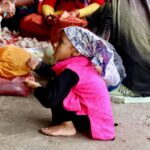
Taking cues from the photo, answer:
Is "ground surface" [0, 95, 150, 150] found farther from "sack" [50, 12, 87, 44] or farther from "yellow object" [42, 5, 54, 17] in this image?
"yellow object" [42, 5, 54, 17]

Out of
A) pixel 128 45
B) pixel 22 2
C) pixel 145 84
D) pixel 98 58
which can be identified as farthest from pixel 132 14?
pixel 22 2

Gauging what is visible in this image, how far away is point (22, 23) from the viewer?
5.85 metres

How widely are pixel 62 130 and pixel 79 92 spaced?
304mm

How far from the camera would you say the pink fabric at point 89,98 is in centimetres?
328

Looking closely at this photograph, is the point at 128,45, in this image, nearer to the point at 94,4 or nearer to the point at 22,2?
the point at 94,4

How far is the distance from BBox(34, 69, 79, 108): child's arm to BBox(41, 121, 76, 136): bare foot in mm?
225

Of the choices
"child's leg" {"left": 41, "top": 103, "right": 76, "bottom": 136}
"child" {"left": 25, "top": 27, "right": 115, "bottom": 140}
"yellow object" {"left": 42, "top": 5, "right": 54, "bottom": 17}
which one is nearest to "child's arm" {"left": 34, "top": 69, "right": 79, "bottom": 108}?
"child" {"left": 25, "top": 27, "right": 115, "bottom": 140}

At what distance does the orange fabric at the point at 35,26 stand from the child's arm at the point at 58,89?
98.9 inches

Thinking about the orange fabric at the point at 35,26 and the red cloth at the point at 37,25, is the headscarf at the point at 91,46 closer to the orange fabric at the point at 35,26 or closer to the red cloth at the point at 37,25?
the red cloth at the point at 37,25

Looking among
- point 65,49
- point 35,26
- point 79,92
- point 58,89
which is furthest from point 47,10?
point 58,89

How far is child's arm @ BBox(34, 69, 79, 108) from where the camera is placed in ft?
10.4

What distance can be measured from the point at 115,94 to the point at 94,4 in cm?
135

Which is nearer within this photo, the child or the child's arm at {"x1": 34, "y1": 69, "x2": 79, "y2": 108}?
the child's arm at {"x1": 34, "y1": 69, "x2": 79, "y2": 108}

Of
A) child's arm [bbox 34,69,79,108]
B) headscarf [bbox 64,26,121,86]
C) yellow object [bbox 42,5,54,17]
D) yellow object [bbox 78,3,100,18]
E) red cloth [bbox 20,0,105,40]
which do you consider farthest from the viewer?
red cloth [bbox 20,0,105,40]
